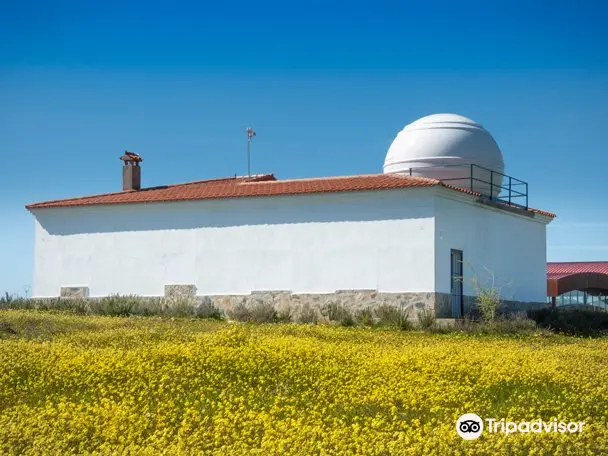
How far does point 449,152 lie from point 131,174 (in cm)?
1211

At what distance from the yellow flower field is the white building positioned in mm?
8211

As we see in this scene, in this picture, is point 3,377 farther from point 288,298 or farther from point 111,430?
point 288,298

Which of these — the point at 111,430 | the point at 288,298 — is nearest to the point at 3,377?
the point at 111,430

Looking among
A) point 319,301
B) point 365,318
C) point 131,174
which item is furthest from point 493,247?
point 131,174

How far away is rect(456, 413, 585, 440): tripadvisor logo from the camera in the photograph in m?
9.74

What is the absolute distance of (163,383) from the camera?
1250 cm

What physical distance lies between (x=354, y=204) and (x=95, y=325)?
29.0ft

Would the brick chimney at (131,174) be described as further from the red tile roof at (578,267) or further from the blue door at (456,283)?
the red tile roof at (578,267)

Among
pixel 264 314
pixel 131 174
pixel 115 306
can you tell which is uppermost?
pixel 131 174

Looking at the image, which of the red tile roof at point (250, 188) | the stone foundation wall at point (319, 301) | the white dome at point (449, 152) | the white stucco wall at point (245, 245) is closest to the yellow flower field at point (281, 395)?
the stone foundation wall at point (319, 301)

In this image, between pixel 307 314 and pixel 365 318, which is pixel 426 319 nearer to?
pixel 365 318

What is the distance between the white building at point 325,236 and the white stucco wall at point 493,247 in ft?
0.20

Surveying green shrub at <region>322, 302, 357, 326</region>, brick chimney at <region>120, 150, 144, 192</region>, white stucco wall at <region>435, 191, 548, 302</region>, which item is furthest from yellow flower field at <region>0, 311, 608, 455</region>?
brick chimney at <region>120, 150, 144, 192</region>

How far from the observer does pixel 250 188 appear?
99.5 feet
